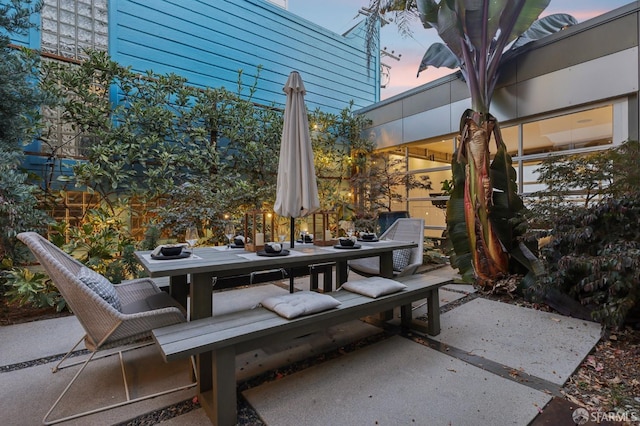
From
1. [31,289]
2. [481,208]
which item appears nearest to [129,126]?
[31,289]

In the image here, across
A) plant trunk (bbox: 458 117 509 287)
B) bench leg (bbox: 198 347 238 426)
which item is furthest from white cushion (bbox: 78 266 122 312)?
plant trunk (bbox: 458 117 509 287)

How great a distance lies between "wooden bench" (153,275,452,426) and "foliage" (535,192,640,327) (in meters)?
2.23

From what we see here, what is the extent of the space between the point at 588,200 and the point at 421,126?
4.38m

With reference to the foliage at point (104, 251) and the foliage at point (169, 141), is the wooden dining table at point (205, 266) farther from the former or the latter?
the foliage at point (169, 141)

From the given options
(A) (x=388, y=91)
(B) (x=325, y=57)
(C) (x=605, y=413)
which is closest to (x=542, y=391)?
(C) (x=605, y=413)

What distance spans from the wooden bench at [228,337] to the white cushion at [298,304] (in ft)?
0.11

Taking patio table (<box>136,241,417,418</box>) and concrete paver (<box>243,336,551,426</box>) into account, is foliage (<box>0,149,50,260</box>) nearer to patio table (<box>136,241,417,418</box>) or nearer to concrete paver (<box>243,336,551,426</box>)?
patio table (<box>136,241,417,418</box>)

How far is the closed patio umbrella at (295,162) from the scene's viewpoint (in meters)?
2.89

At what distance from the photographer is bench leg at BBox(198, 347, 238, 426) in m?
1.73

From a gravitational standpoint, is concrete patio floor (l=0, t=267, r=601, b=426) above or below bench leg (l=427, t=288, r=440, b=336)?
below

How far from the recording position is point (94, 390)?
208cm

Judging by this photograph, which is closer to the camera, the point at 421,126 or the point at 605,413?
the point at 605,413

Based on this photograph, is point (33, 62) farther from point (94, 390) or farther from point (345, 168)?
point (345, 168)

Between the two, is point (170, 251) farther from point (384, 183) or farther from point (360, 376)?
point (384, 183)
